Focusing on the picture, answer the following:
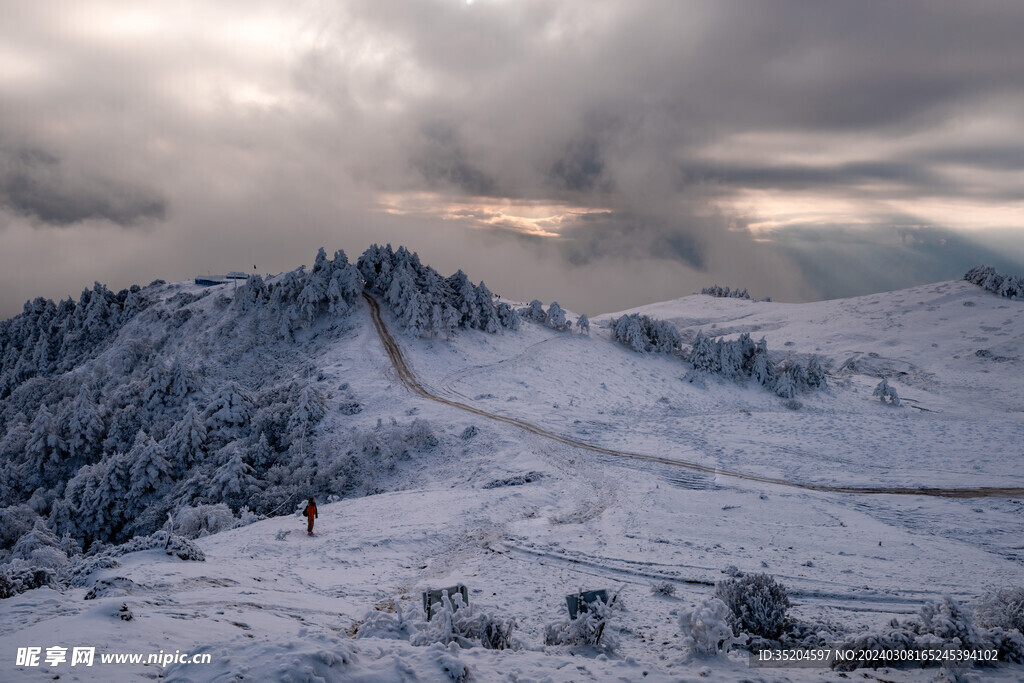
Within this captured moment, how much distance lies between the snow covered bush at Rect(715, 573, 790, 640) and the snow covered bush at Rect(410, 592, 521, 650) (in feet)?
14.0

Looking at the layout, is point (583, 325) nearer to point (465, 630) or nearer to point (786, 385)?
point (786, 385)

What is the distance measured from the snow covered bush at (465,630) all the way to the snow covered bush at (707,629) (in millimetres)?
3109

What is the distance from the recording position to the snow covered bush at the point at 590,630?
10328 millimetres

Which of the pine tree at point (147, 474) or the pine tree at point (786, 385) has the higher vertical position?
the pine tree at point (786, 385)

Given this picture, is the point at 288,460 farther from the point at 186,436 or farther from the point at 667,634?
the point at 667,634

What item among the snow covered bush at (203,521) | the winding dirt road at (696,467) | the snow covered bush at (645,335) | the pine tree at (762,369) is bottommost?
the snow covered bush at (203,521)

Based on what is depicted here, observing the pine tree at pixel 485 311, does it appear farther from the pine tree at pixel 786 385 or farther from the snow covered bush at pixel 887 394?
the snow covered bush at pixel 887 394

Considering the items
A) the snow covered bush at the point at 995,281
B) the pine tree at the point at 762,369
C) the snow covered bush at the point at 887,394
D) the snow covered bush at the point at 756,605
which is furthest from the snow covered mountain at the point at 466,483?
the snow covered bush at the point at 887,394

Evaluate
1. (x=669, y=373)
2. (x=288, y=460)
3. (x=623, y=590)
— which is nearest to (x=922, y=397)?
(x=669, y=373)

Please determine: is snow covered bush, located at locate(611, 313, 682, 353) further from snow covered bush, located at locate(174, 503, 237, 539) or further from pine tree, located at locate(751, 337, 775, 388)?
snow covered bush, located at locate(174, 503, 237, 539)

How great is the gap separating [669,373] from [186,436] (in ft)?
123

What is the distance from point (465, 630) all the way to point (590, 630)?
2.31m

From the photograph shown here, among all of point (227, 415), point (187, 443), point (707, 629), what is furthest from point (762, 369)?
point (187, 443)

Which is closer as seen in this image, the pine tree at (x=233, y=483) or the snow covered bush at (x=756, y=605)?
the snow covered bush at (x=756, y=605)
